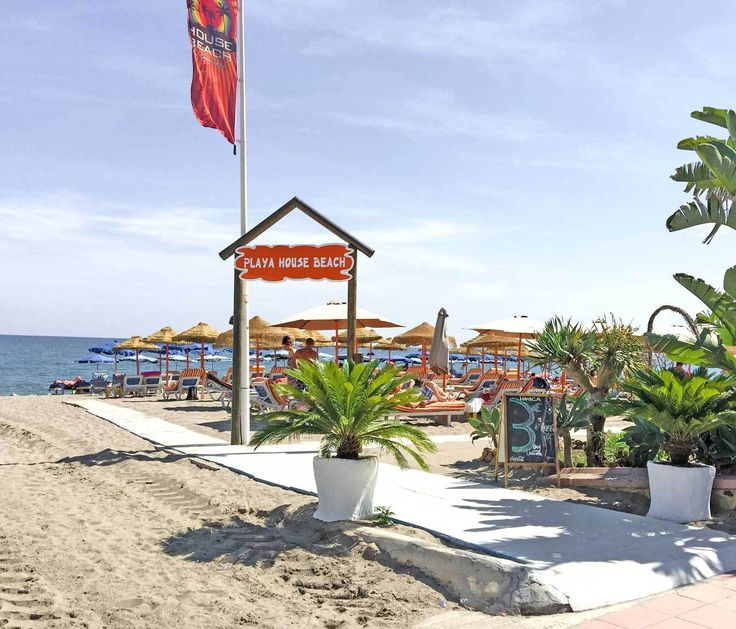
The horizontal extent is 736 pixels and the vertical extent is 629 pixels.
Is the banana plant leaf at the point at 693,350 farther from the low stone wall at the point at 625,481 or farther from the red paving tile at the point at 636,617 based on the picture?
the red paving tile at the point at 636,617

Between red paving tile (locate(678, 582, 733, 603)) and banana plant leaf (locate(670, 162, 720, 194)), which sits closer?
red paving tile (locate(678, 582, 733, 603))

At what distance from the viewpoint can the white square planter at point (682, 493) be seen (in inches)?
256

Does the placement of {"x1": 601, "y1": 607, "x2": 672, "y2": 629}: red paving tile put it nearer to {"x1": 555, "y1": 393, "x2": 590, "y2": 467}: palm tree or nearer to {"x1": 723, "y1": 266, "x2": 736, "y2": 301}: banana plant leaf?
{"x1": 723, "y1": 266, "x2": 736, "y2": 301}: banana plant leaf

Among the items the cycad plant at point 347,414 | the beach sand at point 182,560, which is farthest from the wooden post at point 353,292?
the cycad plant at point 347,414

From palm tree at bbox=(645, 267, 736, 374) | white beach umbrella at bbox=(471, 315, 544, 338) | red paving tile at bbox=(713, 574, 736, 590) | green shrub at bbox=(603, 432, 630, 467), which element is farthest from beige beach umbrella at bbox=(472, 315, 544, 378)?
red paving tile at bbox=(713, 574, 736, 590)

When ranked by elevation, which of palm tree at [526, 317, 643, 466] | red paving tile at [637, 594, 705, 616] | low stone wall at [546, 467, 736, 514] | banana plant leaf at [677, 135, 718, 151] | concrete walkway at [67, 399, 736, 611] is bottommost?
red paving tile at [637, 594, 705, 616]

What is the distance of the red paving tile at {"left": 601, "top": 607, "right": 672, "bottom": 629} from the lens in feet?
13.9

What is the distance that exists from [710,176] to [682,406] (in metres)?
3.07

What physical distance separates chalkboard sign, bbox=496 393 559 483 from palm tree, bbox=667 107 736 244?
94.6 inches

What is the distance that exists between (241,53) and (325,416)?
7.67 meters

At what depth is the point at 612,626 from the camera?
166 inches

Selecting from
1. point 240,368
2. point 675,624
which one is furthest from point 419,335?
point 675,624

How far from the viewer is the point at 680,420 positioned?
22.0 feet

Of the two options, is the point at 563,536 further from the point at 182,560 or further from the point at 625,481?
the point at 182,560
